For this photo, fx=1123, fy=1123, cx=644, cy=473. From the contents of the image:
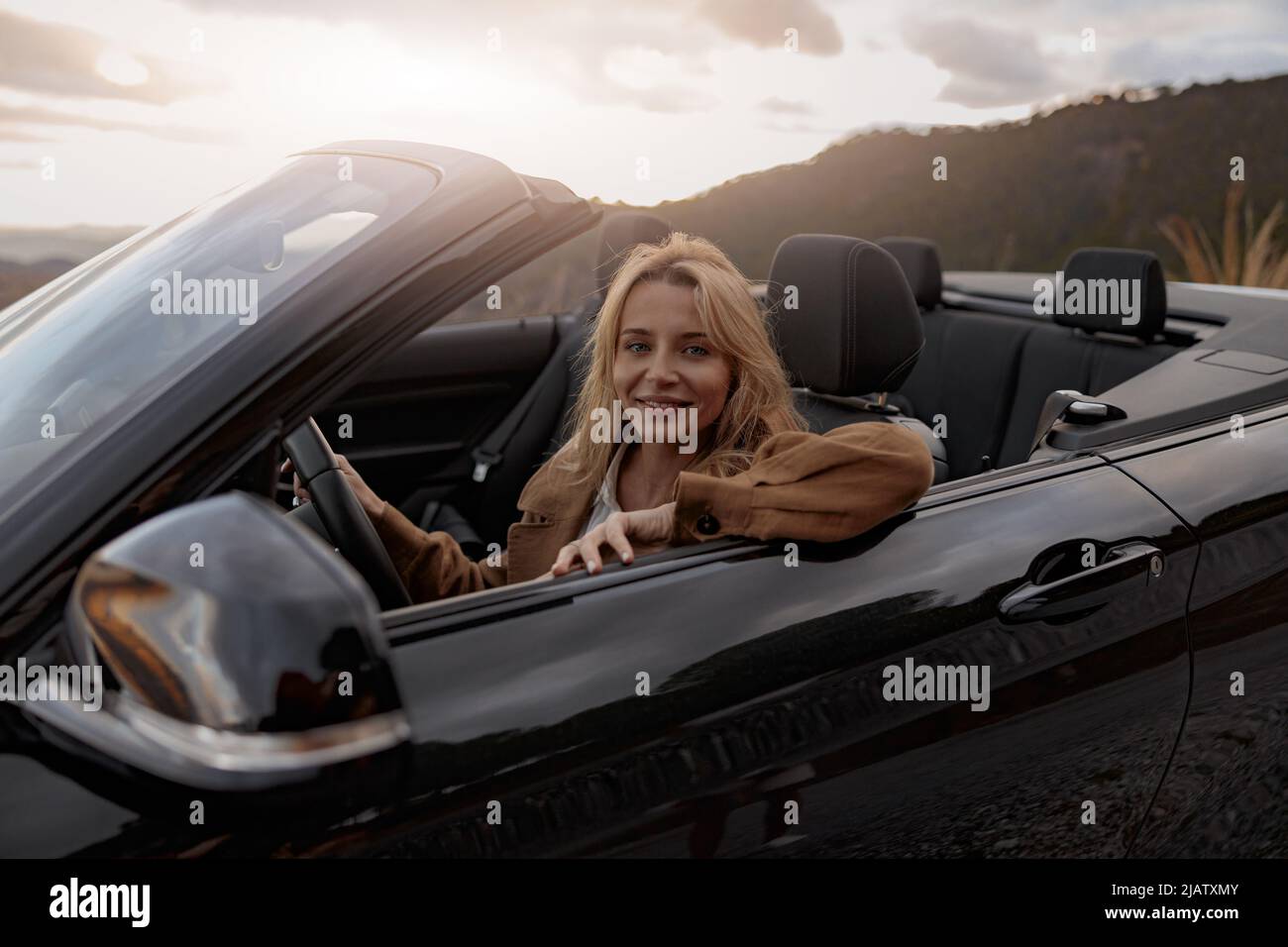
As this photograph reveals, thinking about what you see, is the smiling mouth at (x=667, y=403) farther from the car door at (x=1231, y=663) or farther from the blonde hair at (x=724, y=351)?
the car door at (x=1231, y=663)

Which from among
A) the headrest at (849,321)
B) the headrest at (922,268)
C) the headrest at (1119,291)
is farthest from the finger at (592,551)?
the headrest at (922,268)

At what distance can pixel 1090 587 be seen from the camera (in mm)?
1580

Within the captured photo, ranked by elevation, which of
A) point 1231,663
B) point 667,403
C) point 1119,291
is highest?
point 1119,291

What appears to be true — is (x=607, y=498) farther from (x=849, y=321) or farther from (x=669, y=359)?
(x=849, y=321)

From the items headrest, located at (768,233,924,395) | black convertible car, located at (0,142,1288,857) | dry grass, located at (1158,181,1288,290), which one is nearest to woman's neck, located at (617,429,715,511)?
headrest, located at (768,233,924,395)

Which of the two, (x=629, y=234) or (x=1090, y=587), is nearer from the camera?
(x=1090, y=587)

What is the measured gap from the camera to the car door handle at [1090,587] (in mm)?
1521

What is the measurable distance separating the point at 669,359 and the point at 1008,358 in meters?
1.76

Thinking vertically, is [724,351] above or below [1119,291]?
below

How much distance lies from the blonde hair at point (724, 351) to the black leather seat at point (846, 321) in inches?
3.2

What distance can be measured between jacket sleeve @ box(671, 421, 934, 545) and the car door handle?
0.66 ft

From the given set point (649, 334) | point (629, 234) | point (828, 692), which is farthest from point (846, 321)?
point (629, 234)

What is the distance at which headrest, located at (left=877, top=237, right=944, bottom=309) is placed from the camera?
3.72m
